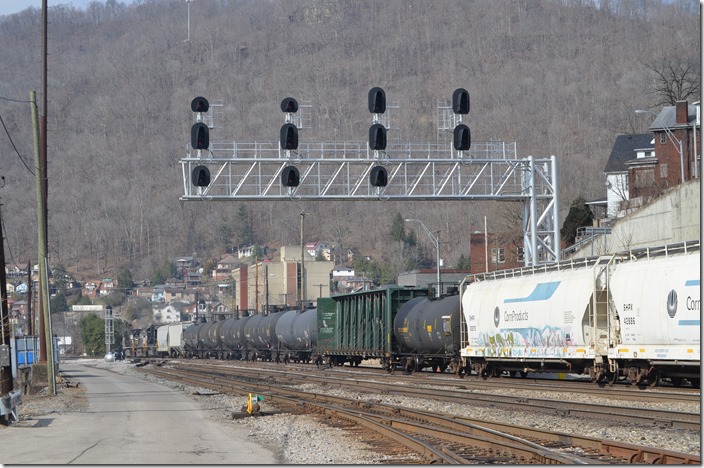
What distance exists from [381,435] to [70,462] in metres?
6.08

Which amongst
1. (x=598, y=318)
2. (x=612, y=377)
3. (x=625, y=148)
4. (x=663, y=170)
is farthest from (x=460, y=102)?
(x=625, y=148)

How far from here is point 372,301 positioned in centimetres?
4875

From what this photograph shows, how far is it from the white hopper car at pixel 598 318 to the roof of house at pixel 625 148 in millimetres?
79145

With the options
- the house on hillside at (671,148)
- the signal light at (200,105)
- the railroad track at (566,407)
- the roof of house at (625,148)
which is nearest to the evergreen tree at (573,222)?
A: the house on hillside at (671,148)

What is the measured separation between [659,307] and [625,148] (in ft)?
303

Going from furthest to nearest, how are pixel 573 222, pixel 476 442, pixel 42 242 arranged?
pixel 573 222 < pixel 42 242 < pixel 476 442

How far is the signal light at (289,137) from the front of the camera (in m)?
38.6

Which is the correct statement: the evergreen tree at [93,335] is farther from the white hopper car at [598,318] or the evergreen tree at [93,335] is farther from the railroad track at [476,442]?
the railroad track at [476,442]

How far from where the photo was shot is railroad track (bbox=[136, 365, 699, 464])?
48.6 feet

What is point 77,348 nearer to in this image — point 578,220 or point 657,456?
point 578,220

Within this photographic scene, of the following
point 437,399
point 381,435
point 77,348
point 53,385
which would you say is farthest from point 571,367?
point 77,348

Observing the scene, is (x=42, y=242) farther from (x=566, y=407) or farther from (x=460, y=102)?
(x=566, y=407)

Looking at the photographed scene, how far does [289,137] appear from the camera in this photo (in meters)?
38.6

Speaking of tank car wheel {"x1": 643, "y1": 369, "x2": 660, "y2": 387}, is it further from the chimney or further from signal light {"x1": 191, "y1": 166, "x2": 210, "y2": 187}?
the chimney
